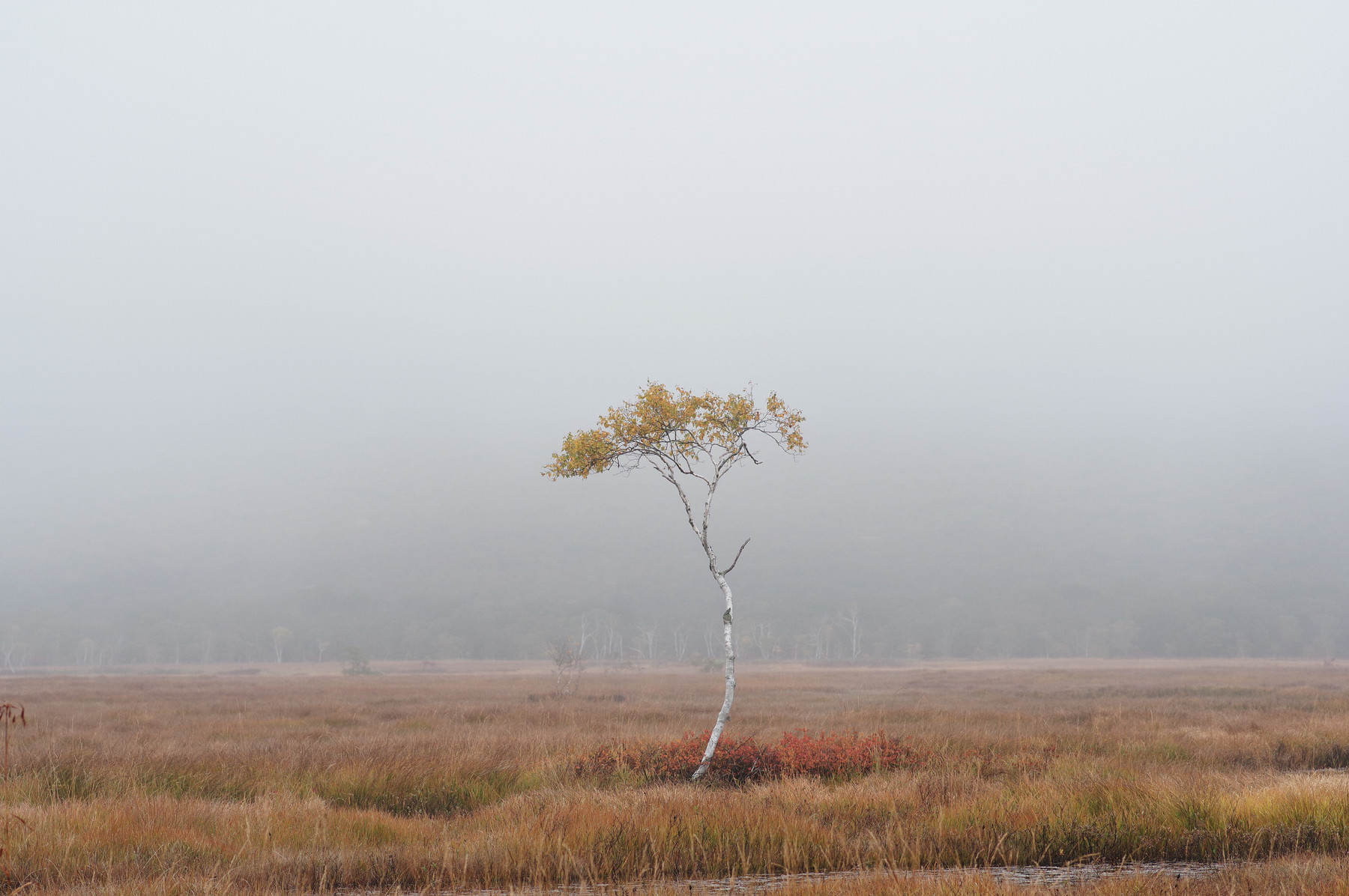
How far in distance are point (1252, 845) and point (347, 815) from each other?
34.8 feet

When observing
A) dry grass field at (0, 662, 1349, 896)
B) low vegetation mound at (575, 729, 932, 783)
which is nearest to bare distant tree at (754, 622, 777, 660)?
dry grass field at (0, 662, 1349, 896)

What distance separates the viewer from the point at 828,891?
640cm

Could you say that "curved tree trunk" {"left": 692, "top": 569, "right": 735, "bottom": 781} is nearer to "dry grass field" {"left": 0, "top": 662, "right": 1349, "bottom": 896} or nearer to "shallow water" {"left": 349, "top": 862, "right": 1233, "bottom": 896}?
"dry grass field" {"left": 0, "top": 662, "right": 1349, "bottom": 896}

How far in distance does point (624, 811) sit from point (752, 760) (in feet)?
20.3

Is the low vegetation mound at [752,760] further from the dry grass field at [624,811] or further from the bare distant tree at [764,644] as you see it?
the bare distant tree at [764,644]

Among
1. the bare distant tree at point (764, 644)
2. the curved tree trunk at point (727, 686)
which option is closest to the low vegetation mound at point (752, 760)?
the curved tree trunk at point (727, 686)

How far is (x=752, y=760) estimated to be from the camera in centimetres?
1530

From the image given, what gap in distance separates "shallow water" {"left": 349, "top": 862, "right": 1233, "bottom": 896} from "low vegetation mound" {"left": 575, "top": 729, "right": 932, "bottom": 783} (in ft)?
20.6

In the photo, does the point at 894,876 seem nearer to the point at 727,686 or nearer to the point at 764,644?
the point at 727,686

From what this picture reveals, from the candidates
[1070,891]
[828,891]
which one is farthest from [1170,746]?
[828,891]

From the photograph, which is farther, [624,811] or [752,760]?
[752,760]

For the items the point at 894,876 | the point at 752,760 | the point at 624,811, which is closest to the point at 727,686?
the point at 752,760

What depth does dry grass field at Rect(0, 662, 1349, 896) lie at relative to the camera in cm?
764

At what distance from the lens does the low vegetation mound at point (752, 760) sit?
14.9 metres
